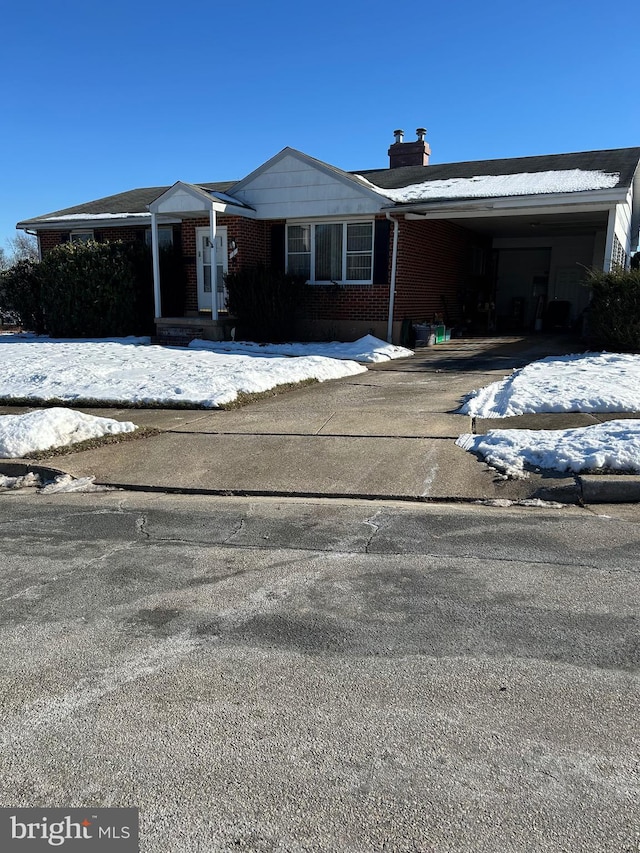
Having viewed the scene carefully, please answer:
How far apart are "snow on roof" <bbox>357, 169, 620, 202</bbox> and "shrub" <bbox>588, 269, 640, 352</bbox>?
2.21m

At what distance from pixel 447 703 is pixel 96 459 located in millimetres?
5474

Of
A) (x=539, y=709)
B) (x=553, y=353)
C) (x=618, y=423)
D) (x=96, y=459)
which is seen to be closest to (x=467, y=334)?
(x=553, y=353)

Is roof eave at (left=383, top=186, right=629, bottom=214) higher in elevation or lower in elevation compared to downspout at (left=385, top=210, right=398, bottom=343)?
higher

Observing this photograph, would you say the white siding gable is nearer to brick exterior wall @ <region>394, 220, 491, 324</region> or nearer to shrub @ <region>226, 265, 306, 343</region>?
brick exterior wall @ <region>394, 220, 491, 324</region>

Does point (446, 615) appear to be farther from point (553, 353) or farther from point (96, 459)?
point (553, 353)

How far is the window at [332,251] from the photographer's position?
1656 centimetres

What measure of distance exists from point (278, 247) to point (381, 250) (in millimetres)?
2890

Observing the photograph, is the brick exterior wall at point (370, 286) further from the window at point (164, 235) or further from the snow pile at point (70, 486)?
the snow pile at point (70, 486)

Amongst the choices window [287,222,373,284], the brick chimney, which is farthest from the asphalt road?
the brick chimney

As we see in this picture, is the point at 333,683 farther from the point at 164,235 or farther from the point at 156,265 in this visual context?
the point at 164,235

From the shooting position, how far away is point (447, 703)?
9.57ft

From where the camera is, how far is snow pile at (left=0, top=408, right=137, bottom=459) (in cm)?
740

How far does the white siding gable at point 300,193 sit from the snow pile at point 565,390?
676 centimetres

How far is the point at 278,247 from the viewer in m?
17.5
